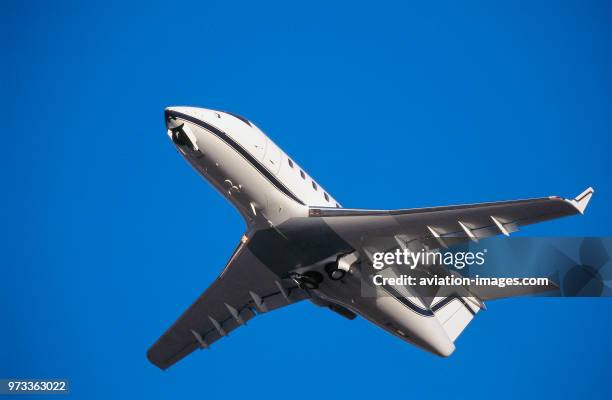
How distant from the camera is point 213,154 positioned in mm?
28922

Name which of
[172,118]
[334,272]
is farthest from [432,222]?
[172,118]

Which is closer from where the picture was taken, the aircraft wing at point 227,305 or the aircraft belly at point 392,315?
the aircraft belly at point 392,315

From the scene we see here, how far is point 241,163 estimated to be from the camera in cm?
2919

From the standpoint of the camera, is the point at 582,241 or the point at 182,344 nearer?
the point at 582,241

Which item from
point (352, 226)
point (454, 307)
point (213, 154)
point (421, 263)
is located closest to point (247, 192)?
point (213, 154)

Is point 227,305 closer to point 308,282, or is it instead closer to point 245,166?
point 308,282

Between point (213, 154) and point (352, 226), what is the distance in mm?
5378

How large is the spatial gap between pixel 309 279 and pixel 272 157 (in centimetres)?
495

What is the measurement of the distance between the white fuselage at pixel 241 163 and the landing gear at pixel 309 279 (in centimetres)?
284

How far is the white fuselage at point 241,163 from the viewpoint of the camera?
28.9m

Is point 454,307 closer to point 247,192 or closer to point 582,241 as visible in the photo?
point 582,241

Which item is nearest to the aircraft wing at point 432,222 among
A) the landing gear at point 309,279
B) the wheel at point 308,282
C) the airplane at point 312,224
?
the airplane at point 312,224

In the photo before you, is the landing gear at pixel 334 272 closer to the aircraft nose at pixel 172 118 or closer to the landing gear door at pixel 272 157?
the landing gear door at pixel 272 157

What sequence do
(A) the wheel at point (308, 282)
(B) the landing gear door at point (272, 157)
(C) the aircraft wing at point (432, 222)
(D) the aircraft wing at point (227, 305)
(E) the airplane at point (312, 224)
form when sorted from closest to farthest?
(C) the aircraft wing at point (432, 222), (E) the airplane at point (312, 224), (B) the landing gear door at point (272, 157), (A) the wheel at point (308, 282), (D) the aircraft wing at point (227, 305)
